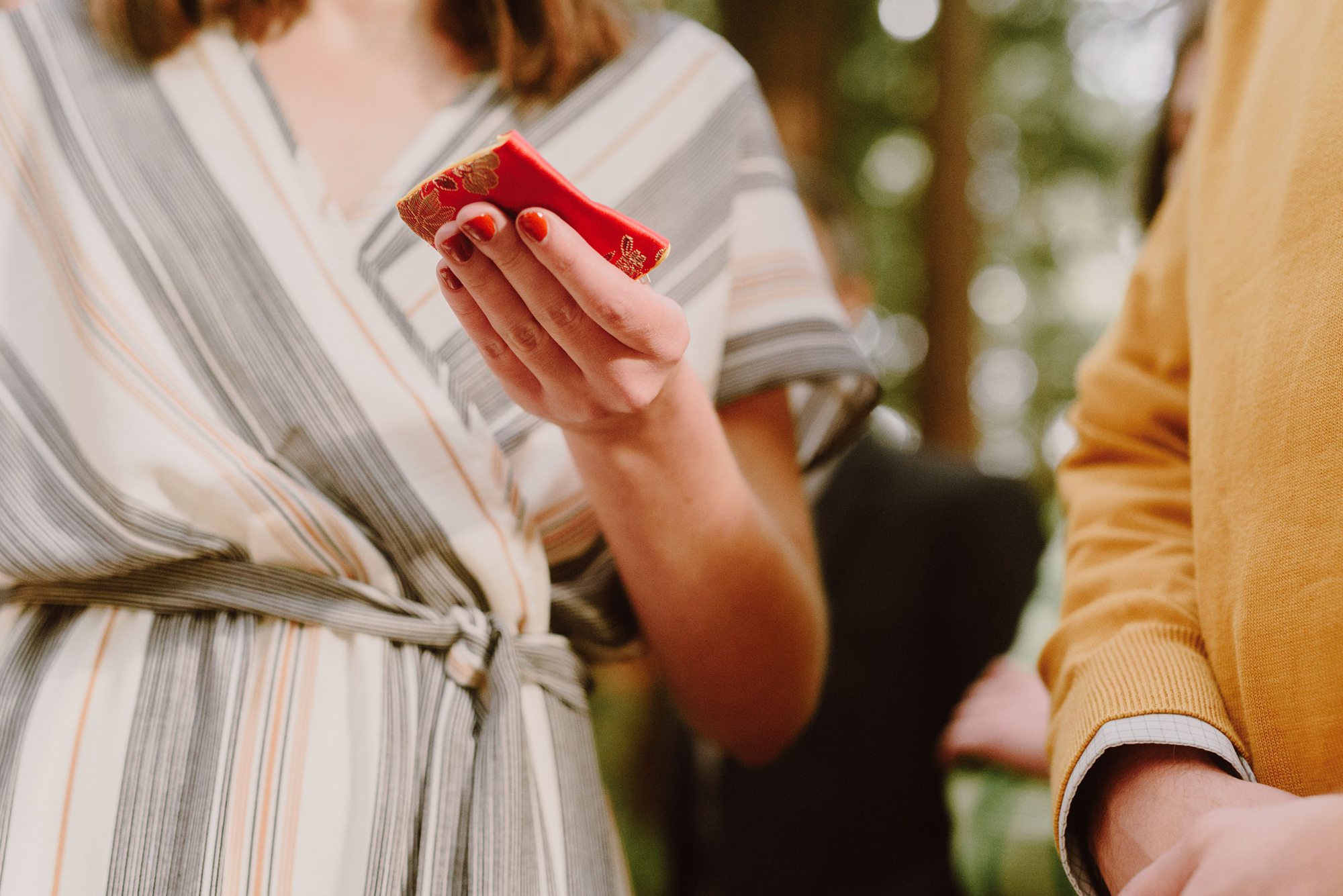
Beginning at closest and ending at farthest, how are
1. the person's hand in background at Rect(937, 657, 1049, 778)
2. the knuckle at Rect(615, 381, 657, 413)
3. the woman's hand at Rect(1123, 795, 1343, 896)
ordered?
1. the woman's hand at Rect(1123, 795, 1343, 896)
2. the knuckle at Rect(615, 381, 657, 413)
3. the person's hand in background at Rect(937, 657, 1049, 778)

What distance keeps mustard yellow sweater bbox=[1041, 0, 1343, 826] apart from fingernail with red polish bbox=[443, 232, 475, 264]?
0.55 meters

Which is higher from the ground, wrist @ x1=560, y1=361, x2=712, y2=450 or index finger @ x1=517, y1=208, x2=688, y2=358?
index finger @ x1=517, y1=208, x2=688, y2=358

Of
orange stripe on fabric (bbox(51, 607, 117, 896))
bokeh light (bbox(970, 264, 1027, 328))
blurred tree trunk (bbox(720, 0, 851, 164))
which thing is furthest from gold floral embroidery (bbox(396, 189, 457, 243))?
bokeh light (bbox(970, 264, 1027, 328))

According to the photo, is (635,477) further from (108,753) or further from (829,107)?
(829,107)

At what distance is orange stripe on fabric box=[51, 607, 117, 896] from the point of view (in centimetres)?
71

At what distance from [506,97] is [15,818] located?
0.77 m

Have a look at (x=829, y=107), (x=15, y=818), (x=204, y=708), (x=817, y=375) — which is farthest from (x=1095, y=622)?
(x=829, y=107)

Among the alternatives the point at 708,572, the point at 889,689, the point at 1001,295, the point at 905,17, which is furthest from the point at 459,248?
the point at 1001,295

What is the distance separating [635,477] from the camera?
803mm

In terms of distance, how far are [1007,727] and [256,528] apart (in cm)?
95

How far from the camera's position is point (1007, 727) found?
124 cm

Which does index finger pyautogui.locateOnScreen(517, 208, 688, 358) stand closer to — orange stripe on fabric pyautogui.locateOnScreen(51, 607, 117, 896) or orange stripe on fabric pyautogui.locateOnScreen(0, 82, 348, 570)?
orange stripe on fabric pyautogui.locateOnScreen(0, 82, 348, 570)

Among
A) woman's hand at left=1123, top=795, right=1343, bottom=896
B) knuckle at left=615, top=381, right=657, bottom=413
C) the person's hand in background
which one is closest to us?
woman's hand at left=1123, top=795, right=1343, bottom=896

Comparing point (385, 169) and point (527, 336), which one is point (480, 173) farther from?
point (385, 169)
